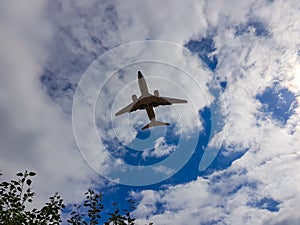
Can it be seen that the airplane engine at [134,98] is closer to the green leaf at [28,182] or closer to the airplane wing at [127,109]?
the airplane wing at [127,109]

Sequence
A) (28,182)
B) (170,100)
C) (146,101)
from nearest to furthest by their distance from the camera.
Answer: (28,182)
(146,101)
(170,100)

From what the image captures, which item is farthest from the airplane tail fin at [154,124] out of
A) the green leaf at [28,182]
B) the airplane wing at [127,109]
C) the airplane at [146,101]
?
the green leaf at [28,182]

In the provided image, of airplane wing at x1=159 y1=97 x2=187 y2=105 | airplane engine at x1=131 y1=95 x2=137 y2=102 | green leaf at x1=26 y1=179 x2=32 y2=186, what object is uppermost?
airplane engine at x1=131 y1=95 x2=137 y2=102

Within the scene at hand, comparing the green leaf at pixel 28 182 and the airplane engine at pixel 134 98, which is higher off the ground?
the airplane engine at pixel 134 98

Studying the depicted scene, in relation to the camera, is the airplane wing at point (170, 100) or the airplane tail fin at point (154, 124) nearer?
the airplane wing at point (170, 100)

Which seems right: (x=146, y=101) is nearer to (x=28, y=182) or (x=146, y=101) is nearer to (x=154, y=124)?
(x=154, y=124)

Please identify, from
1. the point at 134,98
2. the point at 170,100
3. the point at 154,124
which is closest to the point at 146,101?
the point at 134,98

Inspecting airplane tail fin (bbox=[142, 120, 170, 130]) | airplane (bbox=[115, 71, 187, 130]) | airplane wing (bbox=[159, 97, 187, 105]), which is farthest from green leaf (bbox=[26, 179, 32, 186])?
airplane tail fin (bbox=[142, 120, 170, 130])

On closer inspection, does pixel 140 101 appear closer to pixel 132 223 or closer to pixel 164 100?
pixel 164 100

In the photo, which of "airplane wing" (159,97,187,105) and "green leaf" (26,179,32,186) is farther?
"airplane wing" (159,97,187,105)

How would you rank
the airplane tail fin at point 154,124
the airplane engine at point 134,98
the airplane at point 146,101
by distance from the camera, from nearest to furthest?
1. the airplane at point 146,101
2. the airplane engine at point 134,98
3. the airplane tail fin at point 154,124

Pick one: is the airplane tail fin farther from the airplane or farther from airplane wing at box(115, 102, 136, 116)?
airplane wing at box(115, 102, 136, 116)

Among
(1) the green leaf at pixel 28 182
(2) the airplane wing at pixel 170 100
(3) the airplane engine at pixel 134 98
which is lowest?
(1) the green leaf at pixel 28 182

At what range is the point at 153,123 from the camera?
154 feet
